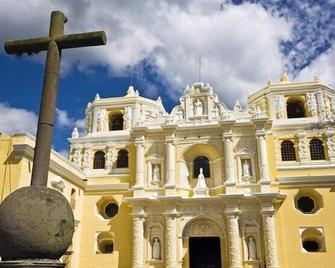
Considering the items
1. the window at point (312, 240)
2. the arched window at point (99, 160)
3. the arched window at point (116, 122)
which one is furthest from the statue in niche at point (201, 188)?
the arched window at point (116, 122)

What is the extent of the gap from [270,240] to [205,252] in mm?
3427

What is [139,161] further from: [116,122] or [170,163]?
[116,122]

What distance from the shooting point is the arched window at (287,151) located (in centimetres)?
2156

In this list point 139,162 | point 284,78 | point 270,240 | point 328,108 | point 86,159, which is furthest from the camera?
point 284,78

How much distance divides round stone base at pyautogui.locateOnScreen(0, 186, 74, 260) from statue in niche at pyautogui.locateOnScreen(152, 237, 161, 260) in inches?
615

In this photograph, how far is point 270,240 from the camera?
1841 cm

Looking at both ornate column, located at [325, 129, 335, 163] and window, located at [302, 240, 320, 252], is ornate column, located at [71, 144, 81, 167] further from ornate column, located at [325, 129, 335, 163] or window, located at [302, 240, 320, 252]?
ornate column, located at [325, 129, 335, 163]

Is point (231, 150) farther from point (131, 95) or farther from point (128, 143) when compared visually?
point (131, 95)

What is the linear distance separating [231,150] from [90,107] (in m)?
9.88

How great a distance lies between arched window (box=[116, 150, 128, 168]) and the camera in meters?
22.4

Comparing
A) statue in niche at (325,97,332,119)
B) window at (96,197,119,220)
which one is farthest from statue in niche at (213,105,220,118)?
window at (96,197,119,220)

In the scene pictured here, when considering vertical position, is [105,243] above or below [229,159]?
below

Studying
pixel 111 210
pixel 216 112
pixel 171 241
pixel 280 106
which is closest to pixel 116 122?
pixel 111 210

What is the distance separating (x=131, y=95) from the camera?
2508 cm
